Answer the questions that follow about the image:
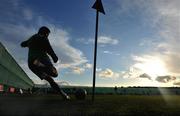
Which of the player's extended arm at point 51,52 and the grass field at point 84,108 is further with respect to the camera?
the player's extended arm at point 51,52

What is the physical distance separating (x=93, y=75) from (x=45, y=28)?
466 centimetres

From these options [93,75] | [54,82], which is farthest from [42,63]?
[93,75]

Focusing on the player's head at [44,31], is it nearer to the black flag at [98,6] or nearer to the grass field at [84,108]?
the grass field at [84,108]

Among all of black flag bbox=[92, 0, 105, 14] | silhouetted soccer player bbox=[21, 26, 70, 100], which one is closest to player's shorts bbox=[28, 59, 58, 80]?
silhouetted soccer player bbox=[21, 26, 70, 100]

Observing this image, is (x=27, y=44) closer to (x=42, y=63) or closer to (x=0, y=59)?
(x=42, y=63)

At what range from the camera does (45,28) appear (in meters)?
8.80

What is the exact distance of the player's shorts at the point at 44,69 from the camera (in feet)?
27.8

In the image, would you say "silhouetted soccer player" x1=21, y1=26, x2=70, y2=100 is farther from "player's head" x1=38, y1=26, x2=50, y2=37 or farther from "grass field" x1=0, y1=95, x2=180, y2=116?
"grass field" x1=0, y1=95, x2=180, y2=116

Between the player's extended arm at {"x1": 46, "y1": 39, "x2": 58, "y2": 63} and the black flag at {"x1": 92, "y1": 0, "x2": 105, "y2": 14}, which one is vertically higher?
the black flag at {"x1": 92, "y1": 0, "x2": 105, "y2": 14}

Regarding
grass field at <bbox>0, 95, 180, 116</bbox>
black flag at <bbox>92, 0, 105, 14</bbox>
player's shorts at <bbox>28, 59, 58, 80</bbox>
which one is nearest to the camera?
grass field at <bbox>0, 95, 180, 116</bbox>

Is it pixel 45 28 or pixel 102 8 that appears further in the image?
pixel 102 8

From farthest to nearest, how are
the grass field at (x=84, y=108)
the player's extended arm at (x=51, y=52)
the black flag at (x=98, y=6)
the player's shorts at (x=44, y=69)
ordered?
the black flag at (x=98, y=6), the player's extended arm at (x=51, y=52), the player's shorts at (x=44, y=69), the grass field at (x=84, y=108)

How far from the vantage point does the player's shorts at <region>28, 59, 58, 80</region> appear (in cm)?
846


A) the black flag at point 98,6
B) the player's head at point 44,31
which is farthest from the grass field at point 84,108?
the black flag at point 98,6
